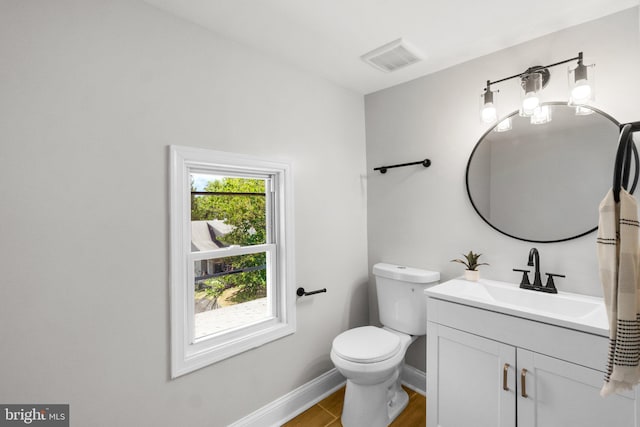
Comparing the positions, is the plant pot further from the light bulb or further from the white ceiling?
the white ceiling

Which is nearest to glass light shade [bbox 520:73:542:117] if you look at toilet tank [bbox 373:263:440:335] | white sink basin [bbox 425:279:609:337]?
white sink basin [bbox 425:279:609:337]

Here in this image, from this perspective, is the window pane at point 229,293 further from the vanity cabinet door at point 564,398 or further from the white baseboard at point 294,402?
the vanity cabinet door at point 564,398

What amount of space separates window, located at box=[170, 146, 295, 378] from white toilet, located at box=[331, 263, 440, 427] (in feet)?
1.56

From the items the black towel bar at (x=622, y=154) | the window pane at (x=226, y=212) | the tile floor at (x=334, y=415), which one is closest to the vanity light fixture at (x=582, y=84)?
the black towel bar at (x=622, y=154)

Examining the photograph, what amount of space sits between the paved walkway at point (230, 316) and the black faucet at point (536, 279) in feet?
5.24

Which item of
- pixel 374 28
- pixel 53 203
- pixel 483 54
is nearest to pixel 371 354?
pixel 53 203

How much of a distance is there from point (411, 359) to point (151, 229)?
6.79 ft

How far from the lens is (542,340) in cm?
134

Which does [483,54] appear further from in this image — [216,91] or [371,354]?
[371,354]

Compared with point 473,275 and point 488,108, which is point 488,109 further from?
point 473,275

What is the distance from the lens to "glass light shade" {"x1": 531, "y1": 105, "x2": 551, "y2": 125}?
164cm

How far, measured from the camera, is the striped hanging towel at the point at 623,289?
71 cm

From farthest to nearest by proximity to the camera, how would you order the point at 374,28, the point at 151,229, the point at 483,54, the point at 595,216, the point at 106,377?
1. the point at 483,54
2. the point at 374,28
3. the point at 595,216
4. the point at 151,229
5. the point at 106,377

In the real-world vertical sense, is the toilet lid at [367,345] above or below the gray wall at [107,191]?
below
